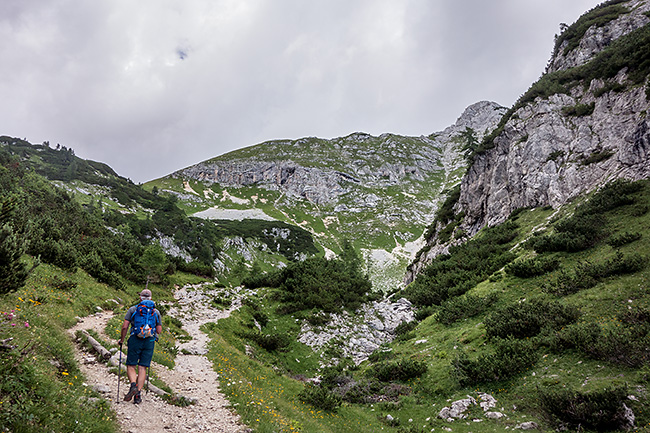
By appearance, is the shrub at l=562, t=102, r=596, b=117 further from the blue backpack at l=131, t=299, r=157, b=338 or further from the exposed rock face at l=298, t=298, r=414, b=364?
the blue backpack at l=131, t=299, r=157, b=338

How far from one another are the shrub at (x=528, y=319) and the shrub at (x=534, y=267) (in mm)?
5267

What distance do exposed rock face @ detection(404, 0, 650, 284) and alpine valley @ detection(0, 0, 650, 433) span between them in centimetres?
22

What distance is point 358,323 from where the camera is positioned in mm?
27719

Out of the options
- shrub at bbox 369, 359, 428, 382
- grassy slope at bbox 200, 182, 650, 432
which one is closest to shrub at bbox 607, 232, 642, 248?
grassy slope at bbox 200, 182, 650, 432

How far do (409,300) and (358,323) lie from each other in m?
6.15

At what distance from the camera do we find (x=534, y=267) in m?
20.5

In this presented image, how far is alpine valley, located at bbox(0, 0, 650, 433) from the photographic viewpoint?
29.0ft

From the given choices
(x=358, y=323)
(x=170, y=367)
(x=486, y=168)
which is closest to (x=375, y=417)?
(x=170, y=367)

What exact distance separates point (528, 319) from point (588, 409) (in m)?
6.52

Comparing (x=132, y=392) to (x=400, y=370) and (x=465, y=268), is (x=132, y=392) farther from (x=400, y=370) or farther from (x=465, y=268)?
(x=465, y=268)

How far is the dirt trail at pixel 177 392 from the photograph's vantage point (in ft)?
23.5

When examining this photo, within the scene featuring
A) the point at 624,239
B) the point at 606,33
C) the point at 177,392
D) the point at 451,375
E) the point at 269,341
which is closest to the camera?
the point at 177,392

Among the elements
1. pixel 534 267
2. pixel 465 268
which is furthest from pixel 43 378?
pixel 465 268

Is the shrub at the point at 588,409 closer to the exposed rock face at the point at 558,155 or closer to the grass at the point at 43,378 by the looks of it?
the grass at the point at 43,378
